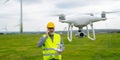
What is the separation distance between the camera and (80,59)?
20.1 m

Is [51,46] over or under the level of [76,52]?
over

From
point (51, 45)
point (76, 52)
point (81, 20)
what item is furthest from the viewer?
point (81, 20)

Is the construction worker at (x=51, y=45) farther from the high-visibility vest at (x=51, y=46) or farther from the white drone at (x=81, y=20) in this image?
the white drone at (x=81, y=20)

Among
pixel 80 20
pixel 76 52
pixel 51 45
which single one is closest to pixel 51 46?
pixel 51 45

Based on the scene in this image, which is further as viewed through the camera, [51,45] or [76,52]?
[76,52]

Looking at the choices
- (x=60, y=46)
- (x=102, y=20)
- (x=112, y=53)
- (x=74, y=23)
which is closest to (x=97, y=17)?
(x=102, y=20)

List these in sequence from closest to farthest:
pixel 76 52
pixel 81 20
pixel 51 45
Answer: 1. pixel 51 45
2. pixel 76 52
3. pixel 81 20

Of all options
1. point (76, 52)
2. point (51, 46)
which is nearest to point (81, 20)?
point (76, 52)

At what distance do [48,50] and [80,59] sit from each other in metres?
9.97

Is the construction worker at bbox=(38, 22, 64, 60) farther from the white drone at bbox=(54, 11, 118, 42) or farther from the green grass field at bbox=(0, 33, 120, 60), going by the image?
the white drone at bbox=(54, 11, 118, 42)

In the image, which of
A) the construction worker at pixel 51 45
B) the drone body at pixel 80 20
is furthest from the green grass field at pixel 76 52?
the construction worker at pixel 51 45

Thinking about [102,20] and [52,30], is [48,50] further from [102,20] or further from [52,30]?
[102,20]

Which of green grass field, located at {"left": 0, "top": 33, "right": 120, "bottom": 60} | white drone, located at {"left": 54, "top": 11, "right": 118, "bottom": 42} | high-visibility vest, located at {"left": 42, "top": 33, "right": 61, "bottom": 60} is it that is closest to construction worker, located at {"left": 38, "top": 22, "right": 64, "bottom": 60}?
high-visibility vest, located at {"left": 42, "top": 33, "right": 61, "bottom": 60}

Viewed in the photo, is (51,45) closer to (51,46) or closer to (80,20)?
(51,46)
